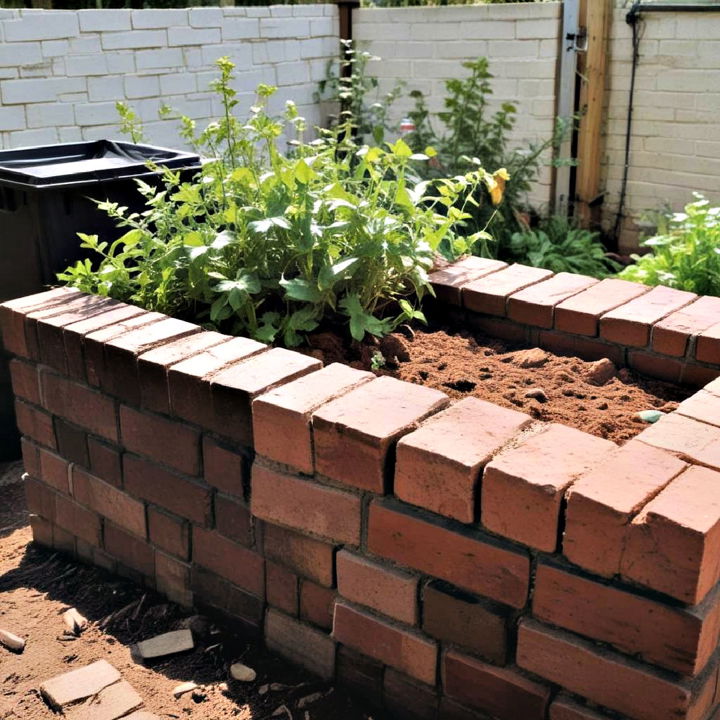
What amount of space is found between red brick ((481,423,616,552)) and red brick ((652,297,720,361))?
698 millimetres

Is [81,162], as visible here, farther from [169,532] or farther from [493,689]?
[493,689]

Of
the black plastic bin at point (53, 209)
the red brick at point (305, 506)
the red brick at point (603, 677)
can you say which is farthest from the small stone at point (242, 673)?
the black plastic bin at point (53, 209)

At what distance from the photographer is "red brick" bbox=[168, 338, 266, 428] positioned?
2.14 metres

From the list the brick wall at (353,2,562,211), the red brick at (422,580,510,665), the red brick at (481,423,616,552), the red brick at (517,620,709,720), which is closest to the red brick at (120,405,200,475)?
the red brick at (422,580,510,665)

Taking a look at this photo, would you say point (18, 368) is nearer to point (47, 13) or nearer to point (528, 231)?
point (47, 13)

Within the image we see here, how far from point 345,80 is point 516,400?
4.52 metres

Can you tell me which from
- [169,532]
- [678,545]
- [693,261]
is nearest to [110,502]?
[169,532]

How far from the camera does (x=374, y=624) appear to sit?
1979 millimetres

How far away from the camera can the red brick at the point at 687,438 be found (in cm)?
175

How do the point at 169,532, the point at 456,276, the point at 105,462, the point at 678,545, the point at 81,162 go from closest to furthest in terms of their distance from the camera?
the point at 678,545
the point at 169,532
the point at 105,462
the point at 456,276
the point at 81,162

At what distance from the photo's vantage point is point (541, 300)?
2627 mm

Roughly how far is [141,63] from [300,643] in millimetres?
4254

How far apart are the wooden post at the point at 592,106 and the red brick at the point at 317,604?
4479 millimetres

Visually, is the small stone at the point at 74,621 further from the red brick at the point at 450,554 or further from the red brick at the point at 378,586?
the red brick at the point at 450,554
